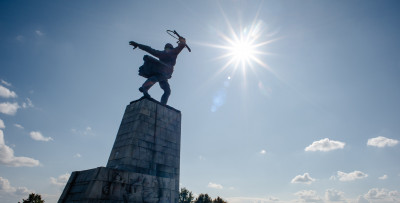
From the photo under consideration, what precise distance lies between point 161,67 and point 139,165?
4795 millimetres

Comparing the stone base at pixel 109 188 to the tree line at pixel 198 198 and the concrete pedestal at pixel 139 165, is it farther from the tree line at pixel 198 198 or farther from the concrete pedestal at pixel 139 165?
the tree line at pixel 198 198

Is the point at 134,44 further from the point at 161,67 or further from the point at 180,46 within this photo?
the point at 180,46

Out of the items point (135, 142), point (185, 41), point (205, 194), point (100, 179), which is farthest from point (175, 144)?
point (205, 194)

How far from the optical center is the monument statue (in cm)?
966

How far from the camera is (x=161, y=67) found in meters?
9.98

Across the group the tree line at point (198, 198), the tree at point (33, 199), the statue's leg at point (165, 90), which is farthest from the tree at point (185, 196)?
the statue's leg at point (165, 90)

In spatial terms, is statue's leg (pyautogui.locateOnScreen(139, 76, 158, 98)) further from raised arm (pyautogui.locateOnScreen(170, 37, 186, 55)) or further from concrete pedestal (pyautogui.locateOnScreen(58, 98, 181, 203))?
raised arm (pyautogui.locateOnScreen(170, 37, 186, 55))

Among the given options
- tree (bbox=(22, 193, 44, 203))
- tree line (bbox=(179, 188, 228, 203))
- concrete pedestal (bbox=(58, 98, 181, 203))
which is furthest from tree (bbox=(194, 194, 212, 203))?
concrete pedestal (bbox=(58, 98, 181, 203))

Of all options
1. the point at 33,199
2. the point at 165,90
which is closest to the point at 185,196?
the point at 33,199

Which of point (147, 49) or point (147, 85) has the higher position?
point (147, 49)

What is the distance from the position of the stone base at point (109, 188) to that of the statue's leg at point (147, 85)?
376cm

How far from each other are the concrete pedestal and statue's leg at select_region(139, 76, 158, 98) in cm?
48

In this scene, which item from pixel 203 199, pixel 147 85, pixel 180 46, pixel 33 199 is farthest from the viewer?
pixel 203 199

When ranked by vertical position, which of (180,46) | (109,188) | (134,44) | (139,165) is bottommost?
(109,188)
